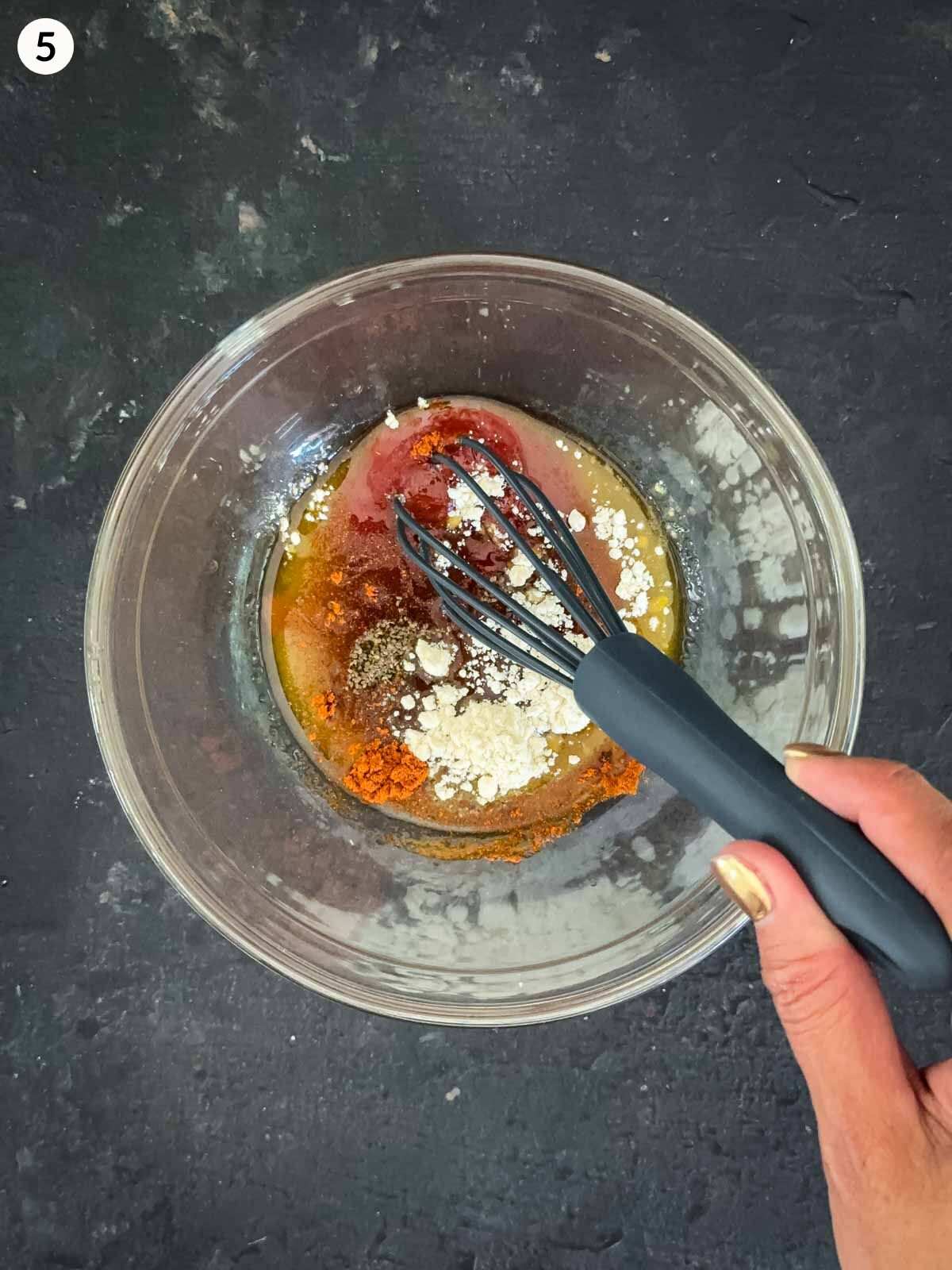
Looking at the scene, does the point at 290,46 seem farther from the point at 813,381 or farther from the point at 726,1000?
the point at 726,1000

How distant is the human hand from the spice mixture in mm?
306

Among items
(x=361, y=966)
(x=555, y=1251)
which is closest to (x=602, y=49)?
(x=361, y=966)

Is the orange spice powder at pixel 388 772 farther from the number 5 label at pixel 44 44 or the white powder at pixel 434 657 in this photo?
the number 5 label at pixel 44 44

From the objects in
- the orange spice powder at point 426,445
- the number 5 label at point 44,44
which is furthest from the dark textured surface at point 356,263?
the orange spice powder at point 426,445

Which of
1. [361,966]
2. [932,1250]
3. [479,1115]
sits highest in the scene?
[361,966]

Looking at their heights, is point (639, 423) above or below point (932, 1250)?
above

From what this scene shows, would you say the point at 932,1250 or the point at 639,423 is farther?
the point at 639,423

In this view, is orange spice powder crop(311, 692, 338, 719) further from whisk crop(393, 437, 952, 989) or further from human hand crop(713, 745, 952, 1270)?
human hand crop(713, 745, 952, 1270)

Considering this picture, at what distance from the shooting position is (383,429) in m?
1.01

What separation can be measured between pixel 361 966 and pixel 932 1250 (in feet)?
1.70

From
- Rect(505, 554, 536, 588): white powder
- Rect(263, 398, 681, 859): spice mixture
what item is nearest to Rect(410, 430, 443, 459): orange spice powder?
Rect(263, 398, 681, 859): spice mixture

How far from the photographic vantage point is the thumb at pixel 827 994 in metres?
0.68

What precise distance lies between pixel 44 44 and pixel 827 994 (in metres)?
1.16

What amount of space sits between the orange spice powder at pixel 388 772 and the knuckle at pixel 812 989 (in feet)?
1.34
